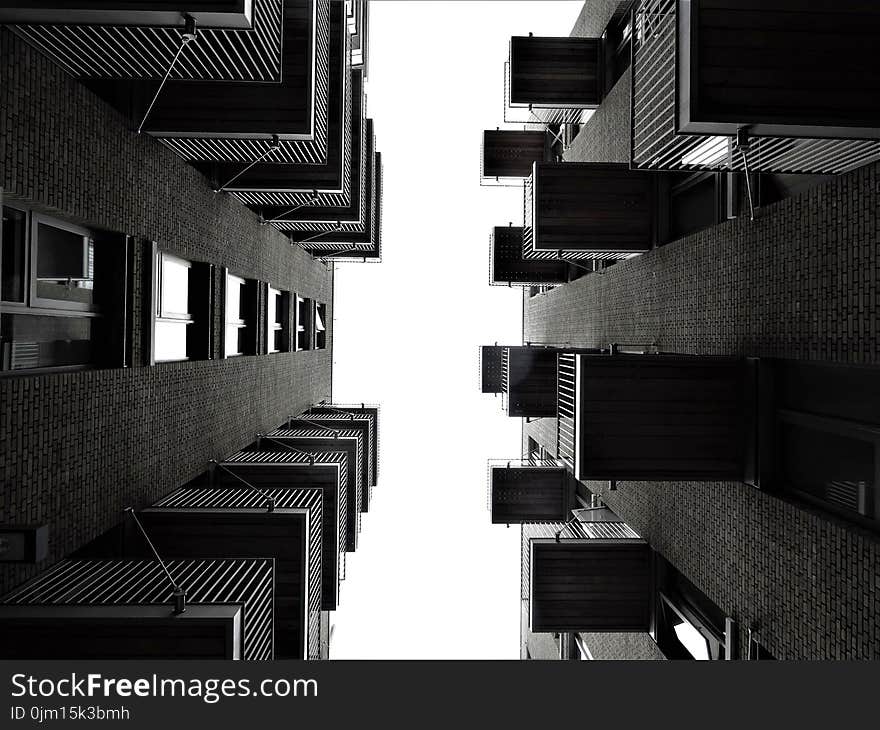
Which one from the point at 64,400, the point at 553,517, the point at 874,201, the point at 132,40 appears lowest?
the point at 553,517

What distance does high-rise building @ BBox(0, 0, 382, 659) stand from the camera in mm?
7480

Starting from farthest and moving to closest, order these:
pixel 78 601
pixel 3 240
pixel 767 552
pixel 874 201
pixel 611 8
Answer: pixel 611 8 → pixel 767 552 → pixel 78 601 → pixel 3 240 → pixel 874 201

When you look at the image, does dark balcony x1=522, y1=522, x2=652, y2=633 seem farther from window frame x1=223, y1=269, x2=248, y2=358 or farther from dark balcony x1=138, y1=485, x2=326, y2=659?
window frame x1=223, y1=269, x2=248, y2=358

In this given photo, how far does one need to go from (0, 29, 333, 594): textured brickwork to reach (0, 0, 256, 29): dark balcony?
513 mm

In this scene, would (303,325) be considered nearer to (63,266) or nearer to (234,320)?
(234,320)

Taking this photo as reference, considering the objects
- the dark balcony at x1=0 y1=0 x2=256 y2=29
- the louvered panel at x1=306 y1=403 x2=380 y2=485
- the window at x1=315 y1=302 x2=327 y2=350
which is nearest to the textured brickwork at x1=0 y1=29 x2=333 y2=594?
the dark balcony at x1=0 y1=0 x2=256 y2=29

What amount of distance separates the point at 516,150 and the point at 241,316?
1350 cm

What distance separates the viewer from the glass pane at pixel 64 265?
329 inches

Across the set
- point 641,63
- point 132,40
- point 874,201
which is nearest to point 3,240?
point 132,40

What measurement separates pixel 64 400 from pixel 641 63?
10911 mm

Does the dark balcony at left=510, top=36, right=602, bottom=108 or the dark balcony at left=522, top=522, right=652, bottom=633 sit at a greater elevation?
the dark balcony at left=510, top=36, right=602, bottom=108

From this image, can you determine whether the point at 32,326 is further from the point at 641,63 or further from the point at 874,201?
the point at 874,201

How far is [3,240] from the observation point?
24.8ft

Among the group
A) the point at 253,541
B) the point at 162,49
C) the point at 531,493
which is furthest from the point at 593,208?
the point at 253,541
